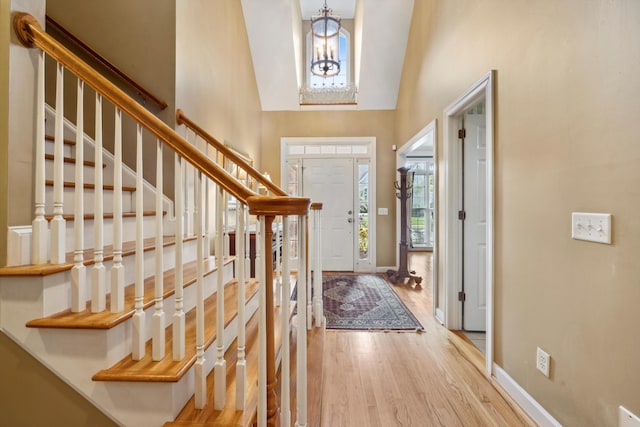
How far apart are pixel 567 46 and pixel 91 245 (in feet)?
8.66

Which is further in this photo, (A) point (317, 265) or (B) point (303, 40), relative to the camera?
(B) point (303, 40)

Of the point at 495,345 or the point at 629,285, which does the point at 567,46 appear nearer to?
the point at 629,285

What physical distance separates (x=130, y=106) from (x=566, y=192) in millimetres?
2007

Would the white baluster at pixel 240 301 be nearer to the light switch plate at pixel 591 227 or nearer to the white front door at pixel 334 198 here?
the light switch plate at pixel 591 227

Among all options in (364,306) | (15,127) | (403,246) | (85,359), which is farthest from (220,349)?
(403,246)

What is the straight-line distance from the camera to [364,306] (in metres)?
3.35

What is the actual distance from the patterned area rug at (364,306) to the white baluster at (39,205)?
224 centimetres

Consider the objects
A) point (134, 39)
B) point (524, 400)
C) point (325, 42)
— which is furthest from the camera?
point (325, 42)

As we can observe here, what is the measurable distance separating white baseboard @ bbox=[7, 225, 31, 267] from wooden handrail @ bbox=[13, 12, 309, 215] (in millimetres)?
645

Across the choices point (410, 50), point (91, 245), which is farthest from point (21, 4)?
point (410, 50)

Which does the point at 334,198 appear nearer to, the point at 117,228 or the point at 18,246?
the point at 117,228

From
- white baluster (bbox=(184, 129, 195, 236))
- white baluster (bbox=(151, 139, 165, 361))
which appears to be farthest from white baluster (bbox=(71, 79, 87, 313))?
white baluster (bbox=(184, 129, 195, 236))

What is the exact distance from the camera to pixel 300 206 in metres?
0.99

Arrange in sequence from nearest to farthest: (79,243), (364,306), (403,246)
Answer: (79,243) < (364,306) < (403,246)
